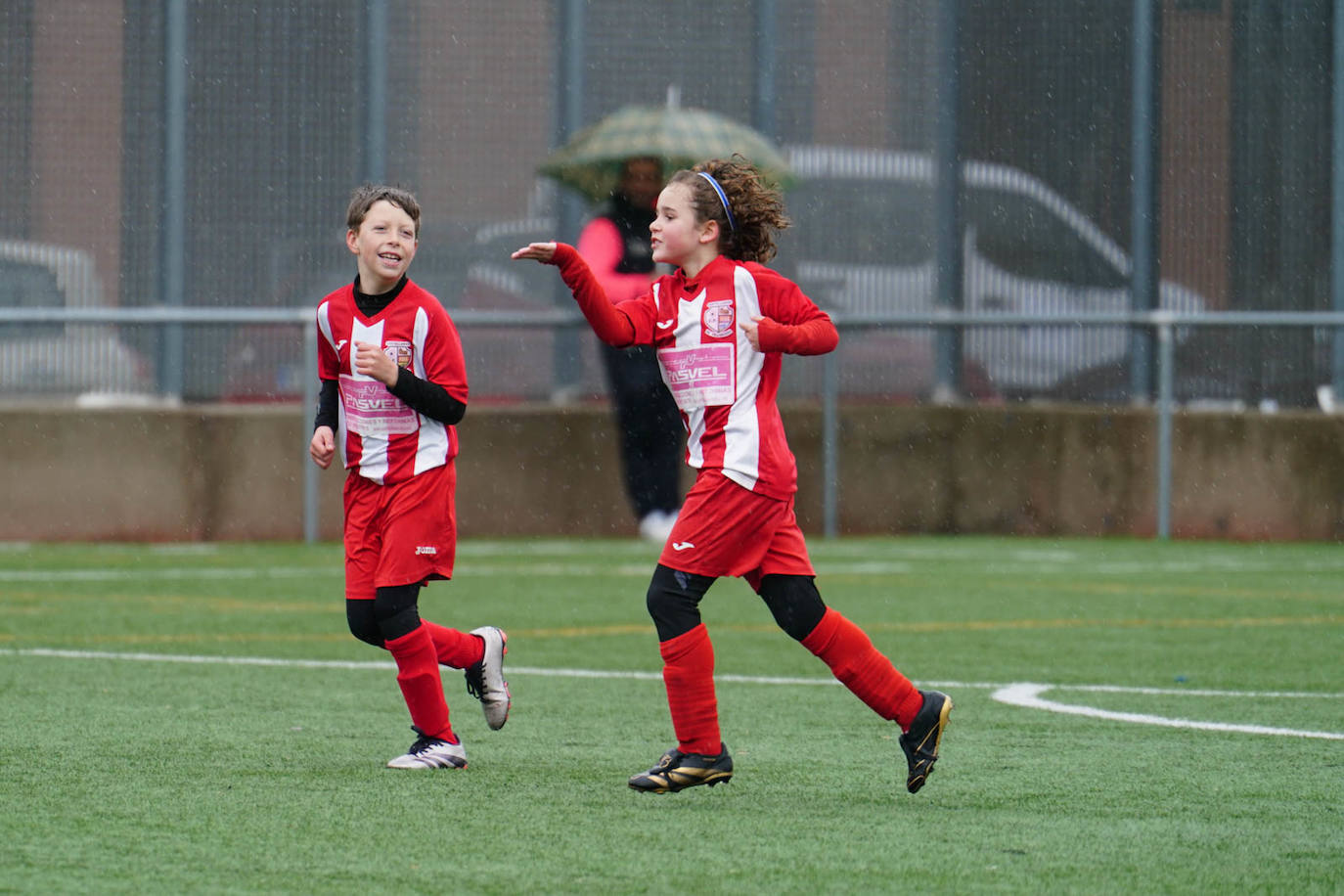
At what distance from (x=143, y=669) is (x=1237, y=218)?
11.3m

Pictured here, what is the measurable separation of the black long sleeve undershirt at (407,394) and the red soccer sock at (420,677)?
555mm

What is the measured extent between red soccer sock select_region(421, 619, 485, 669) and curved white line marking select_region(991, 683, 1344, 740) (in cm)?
184

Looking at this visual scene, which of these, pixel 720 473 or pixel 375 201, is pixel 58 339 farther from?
pixel 720 473

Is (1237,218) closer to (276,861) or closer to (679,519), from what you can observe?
(679,519)

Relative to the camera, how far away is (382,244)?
18.1 feet

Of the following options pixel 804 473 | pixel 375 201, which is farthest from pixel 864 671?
pixel 804 473

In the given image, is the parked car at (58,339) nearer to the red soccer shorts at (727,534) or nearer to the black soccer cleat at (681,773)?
the red soccer shorts at (727,534)

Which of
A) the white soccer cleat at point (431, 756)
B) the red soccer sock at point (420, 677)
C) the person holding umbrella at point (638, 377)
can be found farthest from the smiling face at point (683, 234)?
the person holding umbrella at point (638, 377)

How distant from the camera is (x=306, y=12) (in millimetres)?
15875

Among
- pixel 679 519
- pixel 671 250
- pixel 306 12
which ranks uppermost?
pixel 306 12

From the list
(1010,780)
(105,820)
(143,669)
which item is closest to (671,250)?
(1010,780)

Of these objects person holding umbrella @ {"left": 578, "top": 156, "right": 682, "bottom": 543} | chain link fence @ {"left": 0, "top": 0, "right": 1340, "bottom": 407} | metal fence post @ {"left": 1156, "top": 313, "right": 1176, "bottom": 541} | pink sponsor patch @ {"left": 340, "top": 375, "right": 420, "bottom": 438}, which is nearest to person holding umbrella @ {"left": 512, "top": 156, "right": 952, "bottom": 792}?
pink sponsor patch @ {"left": 340, "top": 375, "right": 420, "bottom": 438}

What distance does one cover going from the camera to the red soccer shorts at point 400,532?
546cm

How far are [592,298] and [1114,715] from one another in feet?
7.53
